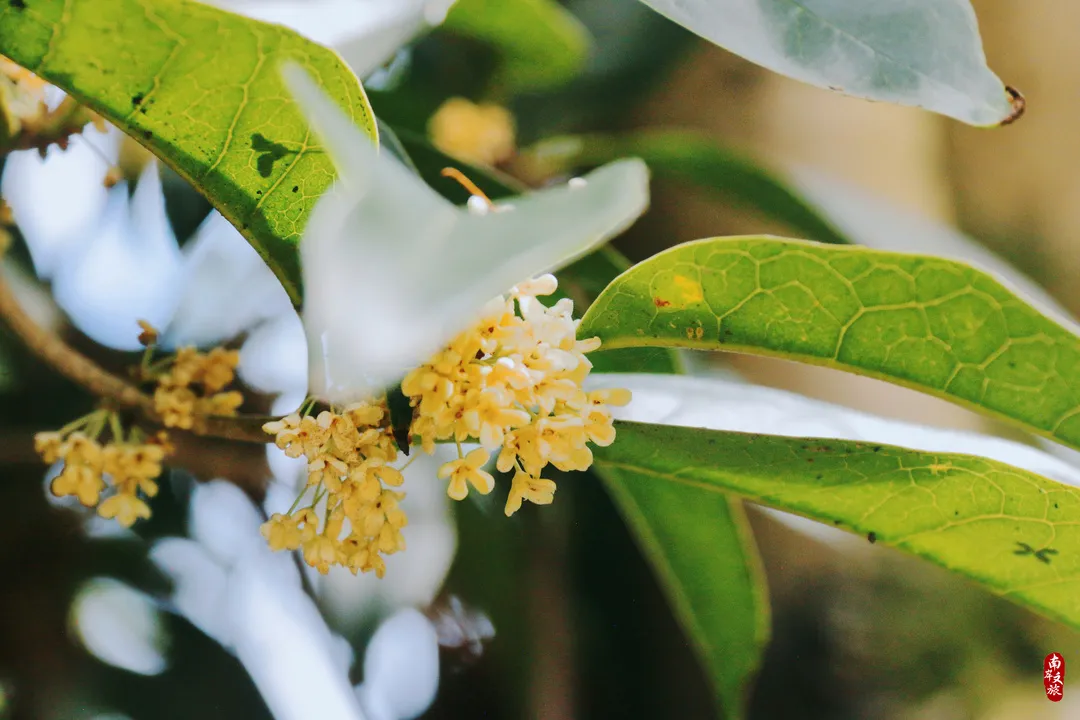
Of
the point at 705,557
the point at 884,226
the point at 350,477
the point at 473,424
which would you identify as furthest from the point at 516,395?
the point at 884,226

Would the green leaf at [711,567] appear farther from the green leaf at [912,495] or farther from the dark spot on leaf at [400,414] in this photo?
the dark spot on leaf at [400,414]

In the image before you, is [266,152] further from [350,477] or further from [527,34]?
[527,34]

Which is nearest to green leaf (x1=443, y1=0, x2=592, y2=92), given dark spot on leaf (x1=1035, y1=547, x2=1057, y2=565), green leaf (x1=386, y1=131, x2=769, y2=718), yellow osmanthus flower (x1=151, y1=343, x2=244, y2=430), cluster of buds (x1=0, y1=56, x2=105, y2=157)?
green leaf (x1=386, y1=131, x2=769, y2=718)

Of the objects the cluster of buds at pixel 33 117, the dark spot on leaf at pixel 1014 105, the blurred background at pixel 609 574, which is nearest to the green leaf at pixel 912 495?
the dark spot on leaf at pixel 1014 105

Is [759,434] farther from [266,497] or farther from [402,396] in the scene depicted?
[266,497]

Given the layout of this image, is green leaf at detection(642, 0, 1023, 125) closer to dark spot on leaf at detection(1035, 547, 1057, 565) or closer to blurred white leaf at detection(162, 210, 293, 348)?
dark spot on leaf at detection(1035, 547, 1057, 565)

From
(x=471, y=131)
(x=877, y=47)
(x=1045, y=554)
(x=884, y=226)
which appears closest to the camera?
(x=877, y=47)
